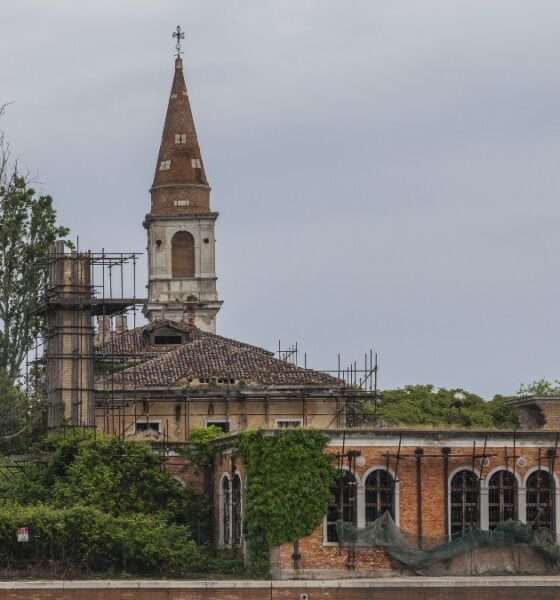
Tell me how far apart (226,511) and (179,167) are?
1895 inches

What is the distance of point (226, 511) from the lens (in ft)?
201

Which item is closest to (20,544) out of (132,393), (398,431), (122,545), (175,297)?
(122,545)

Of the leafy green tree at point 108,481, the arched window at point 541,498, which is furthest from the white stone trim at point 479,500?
the leafy green tree at point 108,481

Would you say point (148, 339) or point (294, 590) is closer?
point (294, 590)

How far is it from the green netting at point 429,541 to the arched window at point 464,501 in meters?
0.70

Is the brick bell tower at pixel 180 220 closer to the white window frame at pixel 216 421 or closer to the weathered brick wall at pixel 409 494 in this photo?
the white window frame at pixel 216 421

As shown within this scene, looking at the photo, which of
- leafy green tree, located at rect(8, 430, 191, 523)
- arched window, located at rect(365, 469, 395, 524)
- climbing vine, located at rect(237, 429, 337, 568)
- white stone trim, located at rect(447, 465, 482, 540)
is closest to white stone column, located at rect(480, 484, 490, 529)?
white stone trim, located at rect(447, 465, 482, 540)

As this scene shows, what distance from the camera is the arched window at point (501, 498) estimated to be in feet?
193

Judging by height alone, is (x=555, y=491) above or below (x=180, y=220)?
below

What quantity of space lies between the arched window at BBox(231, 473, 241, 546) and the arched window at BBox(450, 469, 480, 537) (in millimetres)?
6177

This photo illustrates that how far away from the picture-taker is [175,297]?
352 feet

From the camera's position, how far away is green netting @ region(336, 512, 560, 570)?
187 ft

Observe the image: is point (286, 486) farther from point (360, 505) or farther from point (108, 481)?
point (108, 481)

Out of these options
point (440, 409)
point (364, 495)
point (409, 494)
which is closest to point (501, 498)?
point (409, 494)
